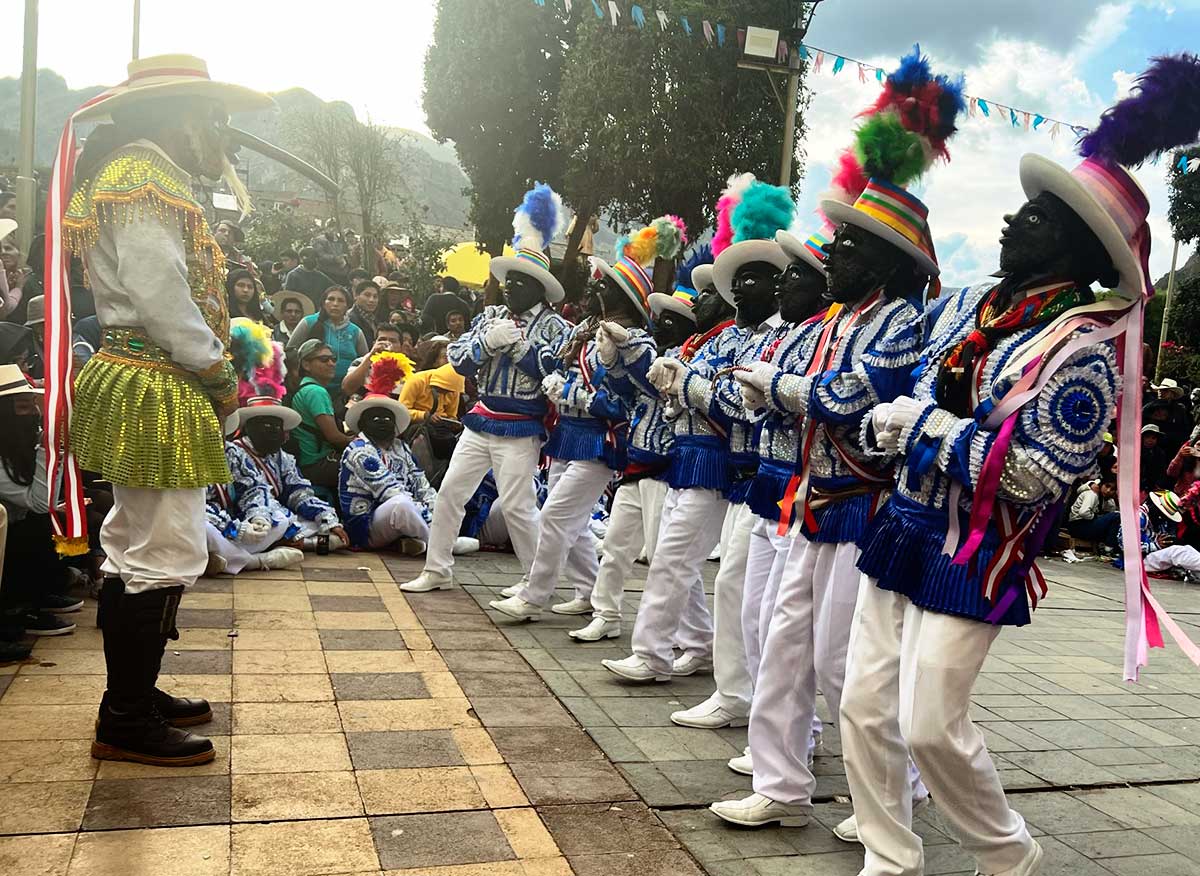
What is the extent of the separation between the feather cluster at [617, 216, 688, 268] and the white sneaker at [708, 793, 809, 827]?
336 cm

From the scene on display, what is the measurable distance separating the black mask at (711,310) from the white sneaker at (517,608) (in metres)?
1.93

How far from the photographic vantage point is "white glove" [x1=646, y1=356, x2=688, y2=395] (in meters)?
4.80

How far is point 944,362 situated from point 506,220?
23702mm

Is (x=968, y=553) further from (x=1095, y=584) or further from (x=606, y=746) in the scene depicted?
Result: (x=1095, y=584)

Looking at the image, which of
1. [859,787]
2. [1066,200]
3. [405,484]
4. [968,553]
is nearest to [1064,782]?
[859,787]

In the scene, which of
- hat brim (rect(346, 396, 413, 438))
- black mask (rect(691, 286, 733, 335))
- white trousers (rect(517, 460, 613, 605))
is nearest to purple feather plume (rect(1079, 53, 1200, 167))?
black mask (rect(691, 286, 733, 335))

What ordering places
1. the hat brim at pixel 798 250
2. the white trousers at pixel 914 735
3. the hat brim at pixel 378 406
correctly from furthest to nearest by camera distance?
Answer: the hat brim at pixel 378 406, the hat brim at pixel 798 250, the white trousers at pixel 914 735

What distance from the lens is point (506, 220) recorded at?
25766 mm

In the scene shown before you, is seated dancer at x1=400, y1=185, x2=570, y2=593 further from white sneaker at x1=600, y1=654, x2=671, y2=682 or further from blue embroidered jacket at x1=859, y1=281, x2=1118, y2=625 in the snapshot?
blue embroidered jacket at x1=859, y1=281, x2=1118, y2=625

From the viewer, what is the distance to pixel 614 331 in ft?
17.5

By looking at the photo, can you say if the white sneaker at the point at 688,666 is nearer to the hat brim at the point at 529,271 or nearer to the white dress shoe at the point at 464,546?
the hat brim at the point at 529,271


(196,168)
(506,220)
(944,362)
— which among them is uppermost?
(506,220)

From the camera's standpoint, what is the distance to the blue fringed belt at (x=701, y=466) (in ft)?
16.0

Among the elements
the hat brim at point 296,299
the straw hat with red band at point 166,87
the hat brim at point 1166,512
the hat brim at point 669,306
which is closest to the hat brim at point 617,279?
the hat brim at point 669,306
